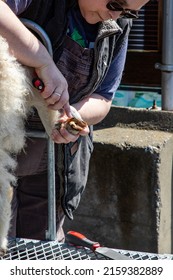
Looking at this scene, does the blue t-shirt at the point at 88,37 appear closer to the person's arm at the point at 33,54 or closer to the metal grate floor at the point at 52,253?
the person's arm at the point at 33,54

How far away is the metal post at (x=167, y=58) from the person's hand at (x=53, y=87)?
1.57m

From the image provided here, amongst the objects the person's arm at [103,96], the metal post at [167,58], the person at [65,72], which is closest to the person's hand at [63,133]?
the person at [65,72]

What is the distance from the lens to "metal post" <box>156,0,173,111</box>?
342 cm

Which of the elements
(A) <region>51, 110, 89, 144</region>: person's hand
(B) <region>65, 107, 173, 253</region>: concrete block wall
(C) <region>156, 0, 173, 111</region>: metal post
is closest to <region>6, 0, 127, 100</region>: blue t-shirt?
(A) <region>51, 110, 89, 144</region>: person's hand

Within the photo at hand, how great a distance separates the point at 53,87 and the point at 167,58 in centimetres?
165

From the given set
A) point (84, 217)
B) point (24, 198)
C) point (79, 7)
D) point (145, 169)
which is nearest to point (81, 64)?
point (79, 7)

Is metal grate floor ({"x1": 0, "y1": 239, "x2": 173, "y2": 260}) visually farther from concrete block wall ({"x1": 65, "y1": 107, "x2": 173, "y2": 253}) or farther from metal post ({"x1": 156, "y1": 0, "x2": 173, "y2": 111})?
metal post ({"x1": 156, "y1": 0, "x2": 173, "y2": 111})

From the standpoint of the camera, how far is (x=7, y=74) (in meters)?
1.79

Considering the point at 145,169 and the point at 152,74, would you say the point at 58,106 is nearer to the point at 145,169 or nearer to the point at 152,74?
the point at 145,169

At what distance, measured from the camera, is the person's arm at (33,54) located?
72.8 inches

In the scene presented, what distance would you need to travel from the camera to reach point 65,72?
7.48 feet

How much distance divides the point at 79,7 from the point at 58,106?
413 millimetres

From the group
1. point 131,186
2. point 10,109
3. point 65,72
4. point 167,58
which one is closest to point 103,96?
point 65,72

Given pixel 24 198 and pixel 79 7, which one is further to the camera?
pixel 24 198
